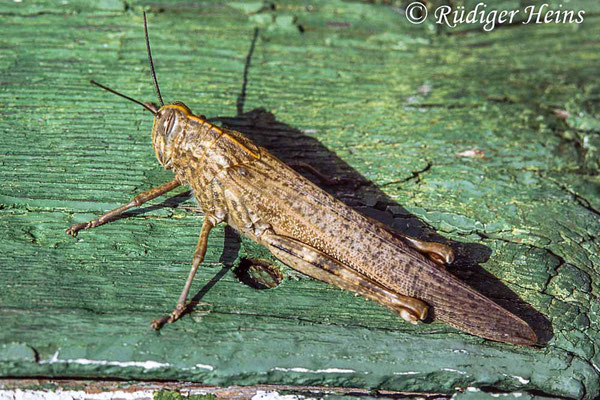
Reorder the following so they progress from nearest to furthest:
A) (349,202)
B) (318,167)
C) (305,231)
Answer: (305,231)
(349,202)
(318,167)

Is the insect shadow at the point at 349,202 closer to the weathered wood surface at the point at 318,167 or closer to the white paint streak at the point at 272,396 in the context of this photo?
the weathered wood surface at the point at 318,167

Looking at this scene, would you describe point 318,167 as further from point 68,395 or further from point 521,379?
point 68,395

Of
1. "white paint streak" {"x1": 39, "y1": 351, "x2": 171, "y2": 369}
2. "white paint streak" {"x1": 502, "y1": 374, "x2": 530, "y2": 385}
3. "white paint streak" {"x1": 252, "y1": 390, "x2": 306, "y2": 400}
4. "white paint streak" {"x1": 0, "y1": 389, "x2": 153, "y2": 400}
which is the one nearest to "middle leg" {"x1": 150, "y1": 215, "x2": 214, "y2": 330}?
"white paint streak" {"x1": 39, "y1": 351, "x2": 171, "y2": 369}

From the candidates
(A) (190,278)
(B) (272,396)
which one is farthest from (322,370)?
(A) (190,278)

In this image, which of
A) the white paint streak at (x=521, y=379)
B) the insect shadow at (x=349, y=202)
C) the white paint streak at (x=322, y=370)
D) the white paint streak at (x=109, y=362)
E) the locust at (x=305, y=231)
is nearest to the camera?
the white paint streak at (x=109, y=362)

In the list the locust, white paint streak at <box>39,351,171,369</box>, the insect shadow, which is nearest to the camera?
white paint streak at <box>39,351,171,369</box>

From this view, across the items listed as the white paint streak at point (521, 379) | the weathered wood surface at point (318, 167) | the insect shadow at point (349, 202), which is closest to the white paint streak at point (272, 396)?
the weathered wood surface at point (318, 167)

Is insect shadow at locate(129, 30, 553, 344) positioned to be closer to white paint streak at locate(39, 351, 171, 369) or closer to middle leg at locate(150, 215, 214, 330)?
middle leg at locate(150, 215, 214, 330)
